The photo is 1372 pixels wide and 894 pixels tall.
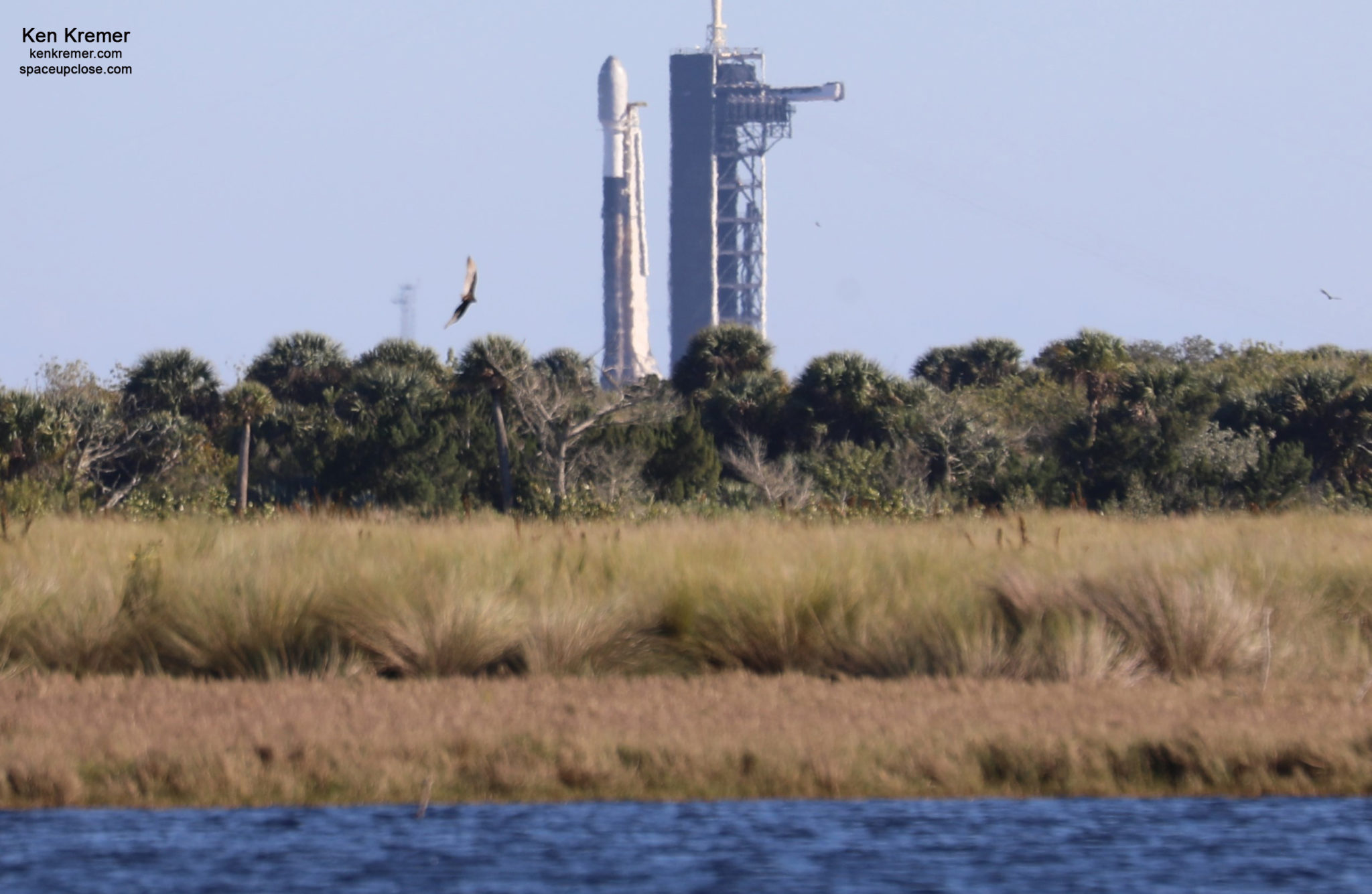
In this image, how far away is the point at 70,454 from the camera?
149 feet

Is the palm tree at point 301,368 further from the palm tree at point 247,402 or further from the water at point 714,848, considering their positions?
the water at point 714,848

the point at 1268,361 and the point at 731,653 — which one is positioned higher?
the point at 1268,361

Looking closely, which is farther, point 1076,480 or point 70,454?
point 70,454

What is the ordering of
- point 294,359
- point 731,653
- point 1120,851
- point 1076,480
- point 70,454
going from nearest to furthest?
point 1120,851 < point 731,653 < point 1076,480 < point 70,454 < point 294,359

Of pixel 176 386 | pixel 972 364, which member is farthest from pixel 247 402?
pixel 972 364

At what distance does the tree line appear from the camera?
137 feet

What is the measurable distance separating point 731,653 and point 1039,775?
3.53 metres

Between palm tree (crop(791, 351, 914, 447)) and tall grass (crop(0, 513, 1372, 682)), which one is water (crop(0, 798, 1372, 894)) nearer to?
tall grass (crop(0, 513, 1372, 682))

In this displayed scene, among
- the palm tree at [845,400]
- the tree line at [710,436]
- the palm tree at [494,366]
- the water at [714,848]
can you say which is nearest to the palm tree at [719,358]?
the tree line at [710,436]

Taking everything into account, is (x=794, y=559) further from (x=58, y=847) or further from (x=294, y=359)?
(x=294, y=359)

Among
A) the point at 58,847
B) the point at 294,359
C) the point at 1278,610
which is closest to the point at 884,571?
the point at 1278,610

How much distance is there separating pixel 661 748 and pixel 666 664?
3102mm

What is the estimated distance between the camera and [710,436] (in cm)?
4884

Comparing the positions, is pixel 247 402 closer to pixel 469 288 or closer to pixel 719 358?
pixel 719 358
